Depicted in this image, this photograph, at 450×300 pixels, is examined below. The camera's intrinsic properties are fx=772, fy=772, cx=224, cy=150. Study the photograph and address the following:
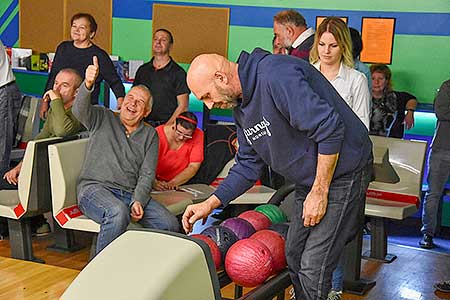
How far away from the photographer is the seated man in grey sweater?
4043 millimetres

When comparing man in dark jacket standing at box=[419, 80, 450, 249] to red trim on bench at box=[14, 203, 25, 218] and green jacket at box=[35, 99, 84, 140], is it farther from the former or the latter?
red trim on bench at box=[14, 203, 25, 218]

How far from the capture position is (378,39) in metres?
6.13

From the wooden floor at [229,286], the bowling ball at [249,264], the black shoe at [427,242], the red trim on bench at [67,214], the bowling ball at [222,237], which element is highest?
the bowling ball at [222,237]

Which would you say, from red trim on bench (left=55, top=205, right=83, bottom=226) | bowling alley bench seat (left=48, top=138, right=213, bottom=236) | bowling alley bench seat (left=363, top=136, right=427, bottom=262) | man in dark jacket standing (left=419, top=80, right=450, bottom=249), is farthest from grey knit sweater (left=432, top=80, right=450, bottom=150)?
red trim on bench (left=55, top=205, right=83, bottom=226)

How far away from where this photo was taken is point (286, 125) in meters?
2.50

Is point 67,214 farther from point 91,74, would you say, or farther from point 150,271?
point 150,271

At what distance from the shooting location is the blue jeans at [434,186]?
18.0ft

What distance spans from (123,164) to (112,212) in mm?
304

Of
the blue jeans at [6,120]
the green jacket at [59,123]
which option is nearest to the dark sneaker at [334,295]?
the green jacket at [59,123]

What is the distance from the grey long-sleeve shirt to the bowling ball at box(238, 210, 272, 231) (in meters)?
0.89

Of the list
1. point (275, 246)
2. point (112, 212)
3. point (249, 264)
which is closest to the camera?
point (249, 264)

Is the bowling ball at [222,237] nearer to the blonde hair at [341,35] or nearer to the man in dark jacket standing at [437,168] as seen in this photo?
the blonde hair at [341,35]

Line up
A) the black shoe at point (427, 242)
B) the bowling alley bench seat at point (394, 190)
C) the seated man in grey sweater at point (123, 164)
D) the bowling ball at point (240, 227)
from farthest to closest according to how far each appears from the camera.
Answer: the black shoe at point (427, 242)
the bowling alley bench seat at point (394, 190)
the seated man in grey sweater at point (123, 164)
the bowling ball at point (240, 227)

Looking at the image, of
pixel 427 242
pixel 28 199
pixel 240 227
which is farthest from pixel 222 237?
pixel 427 242
